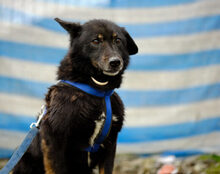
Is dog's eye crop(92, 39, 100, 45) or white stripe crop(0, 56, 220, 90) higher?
white stripe crop(0, 56, 220, 90)

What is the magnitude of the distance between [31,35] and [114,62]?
214 centimetres

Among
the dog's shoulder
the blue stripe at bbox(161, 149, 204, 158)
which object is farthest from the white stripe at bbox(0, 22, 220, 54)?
the dog's shoulder

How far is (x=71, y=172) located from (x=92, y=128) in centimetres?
39

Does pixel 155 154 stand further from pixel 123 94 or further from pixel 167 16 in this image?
pixel 167 16

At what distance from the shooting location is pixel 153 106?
4.30m

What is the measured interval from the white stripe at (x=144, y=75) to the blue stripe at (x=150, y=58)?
0.07m

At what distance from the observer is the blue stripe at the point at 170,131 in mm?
4297

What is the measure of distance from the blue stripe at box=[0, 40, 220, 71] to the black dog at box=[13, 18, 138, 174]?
161 centimetres

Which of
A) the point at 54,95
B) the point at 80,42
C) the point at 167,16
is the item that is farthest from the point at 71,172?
the point at 167,16

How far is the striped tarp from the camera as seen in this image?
13.8 ft

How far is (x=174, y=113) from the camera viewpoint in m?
4.28

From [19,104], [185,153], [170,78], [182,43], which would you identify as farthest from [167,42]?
[19,104]

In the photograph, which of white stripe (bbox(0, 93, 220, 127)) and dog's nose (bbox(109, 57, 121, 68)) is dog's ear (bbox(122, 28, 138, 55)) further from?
white stripe (bbox(0, 93, 220, 127))

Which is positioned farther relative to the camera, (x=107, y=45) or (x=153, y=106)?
(x=153, y=106)
